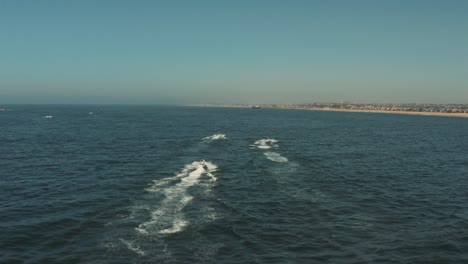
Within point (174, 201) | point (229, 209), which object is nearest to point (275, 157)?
point (229, 209)

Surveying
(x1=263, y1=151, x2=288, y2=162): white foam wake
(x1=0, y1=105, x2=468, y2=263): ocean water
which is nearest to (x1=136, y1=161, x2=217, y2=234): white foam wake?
(x1=0, y1=105, x2=468, y2=263): ocean water

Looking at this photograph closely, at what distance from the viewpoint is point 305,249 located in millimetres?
27922

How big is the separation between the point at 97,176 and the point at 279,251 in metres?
32.6

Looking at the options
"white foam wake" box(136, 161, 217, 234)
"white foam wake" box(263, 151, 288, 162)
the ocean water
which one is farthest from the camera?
"white foam wake" box(263, 151, 288, 162)

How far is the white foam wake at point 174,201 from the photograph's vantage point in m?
31.1

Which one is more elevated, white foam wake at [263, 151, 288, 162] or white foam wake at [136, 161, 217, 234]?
white foam wake at [263, 151, 288, 162]

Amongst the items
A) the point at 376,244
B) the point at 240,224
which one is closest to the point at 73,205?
the point at 240,224

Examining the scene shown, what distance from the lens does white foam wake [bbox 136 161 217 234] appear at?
102 ft

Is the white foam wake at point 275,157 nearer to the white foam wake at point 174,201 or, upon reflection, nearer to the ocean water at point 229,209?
the ocean water at point 229,209

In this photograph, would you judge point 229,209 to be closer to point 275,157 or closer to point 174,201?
point 174,201

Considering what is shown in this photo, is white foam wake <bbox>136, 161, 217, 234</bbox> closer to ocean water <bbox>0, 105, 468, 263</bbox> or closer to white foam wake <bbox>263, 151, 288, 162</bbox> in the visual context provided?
ocean water <bbox>0, 105, 468, 263</bbox>

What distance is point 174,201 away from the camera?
38.7m

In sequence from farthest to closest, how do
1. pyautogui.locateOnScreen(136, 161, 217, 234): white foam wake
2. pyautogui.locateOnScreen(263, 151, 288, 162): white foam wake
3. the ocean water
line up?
pyautogui.locateOnScreen(263, 151, 288, 162): white foam wake < pyautogui.locateOnScreen(136, 161, 217, 234): white foam wake < the ocean water

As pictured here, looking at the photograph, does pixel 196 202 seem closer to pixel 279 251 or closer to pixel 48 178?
pixel 279 251
